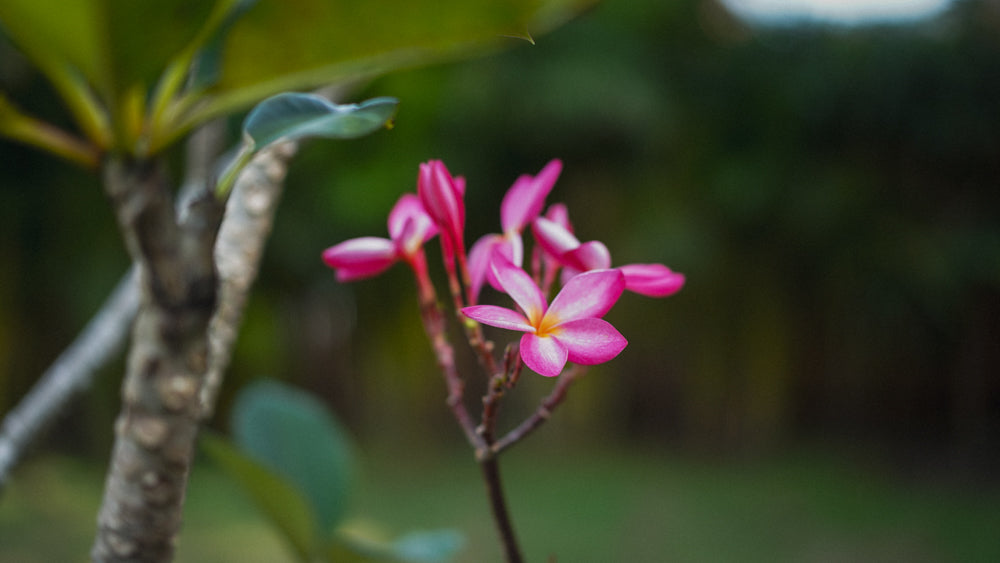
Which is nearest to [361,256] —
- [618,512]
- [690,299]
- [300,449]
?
[300,449]

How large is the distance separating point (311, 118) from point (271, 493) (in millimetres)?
203

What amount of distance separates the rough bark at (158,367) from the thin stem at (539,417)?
11 cm

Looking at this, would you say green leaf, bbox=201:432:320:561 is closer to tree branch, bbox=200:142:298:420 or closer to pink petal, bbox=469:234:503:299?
tree branch, bbox=200:142:298:420

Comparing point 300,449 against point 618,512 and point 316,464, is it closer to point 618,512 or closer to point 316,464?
point 316,464

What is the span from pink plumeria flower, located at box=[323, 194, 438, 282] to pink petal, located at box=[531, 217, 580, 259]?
1.9 inches

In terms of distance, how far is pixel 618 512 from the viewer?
11.0ft

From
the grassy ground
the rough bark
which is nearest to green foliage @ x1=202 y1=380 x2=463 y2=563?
the rough bark

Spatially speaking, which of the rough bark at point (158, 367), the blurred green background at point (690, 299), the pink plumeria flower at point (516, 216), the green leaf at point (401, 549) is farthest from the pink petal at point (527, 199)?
the blurred green background at point (690, 299)

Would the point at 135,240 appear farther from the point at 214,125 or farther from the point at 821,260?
the point at 821,260

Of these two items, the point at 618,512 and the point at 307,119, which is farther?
the point at 618,512

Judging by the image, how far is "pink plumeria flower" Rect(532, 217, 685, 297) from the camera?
254 millimetres

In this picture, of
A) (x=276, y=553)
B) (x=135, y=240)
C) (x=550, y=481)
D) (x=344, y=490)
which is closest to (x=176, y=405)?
(x=135, y=240)

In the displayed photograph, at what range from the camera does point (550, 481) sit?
4031 millimetres

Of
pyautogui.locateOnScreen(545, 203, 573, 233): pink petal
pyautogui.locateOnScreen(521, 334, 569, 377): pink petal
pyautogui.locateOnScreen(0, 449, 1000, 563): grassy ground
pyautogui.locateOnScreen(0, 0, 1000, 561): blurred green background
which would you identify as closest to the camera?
pyautogui.locateOnScreen(521, 334, 569, 377): pink petal
